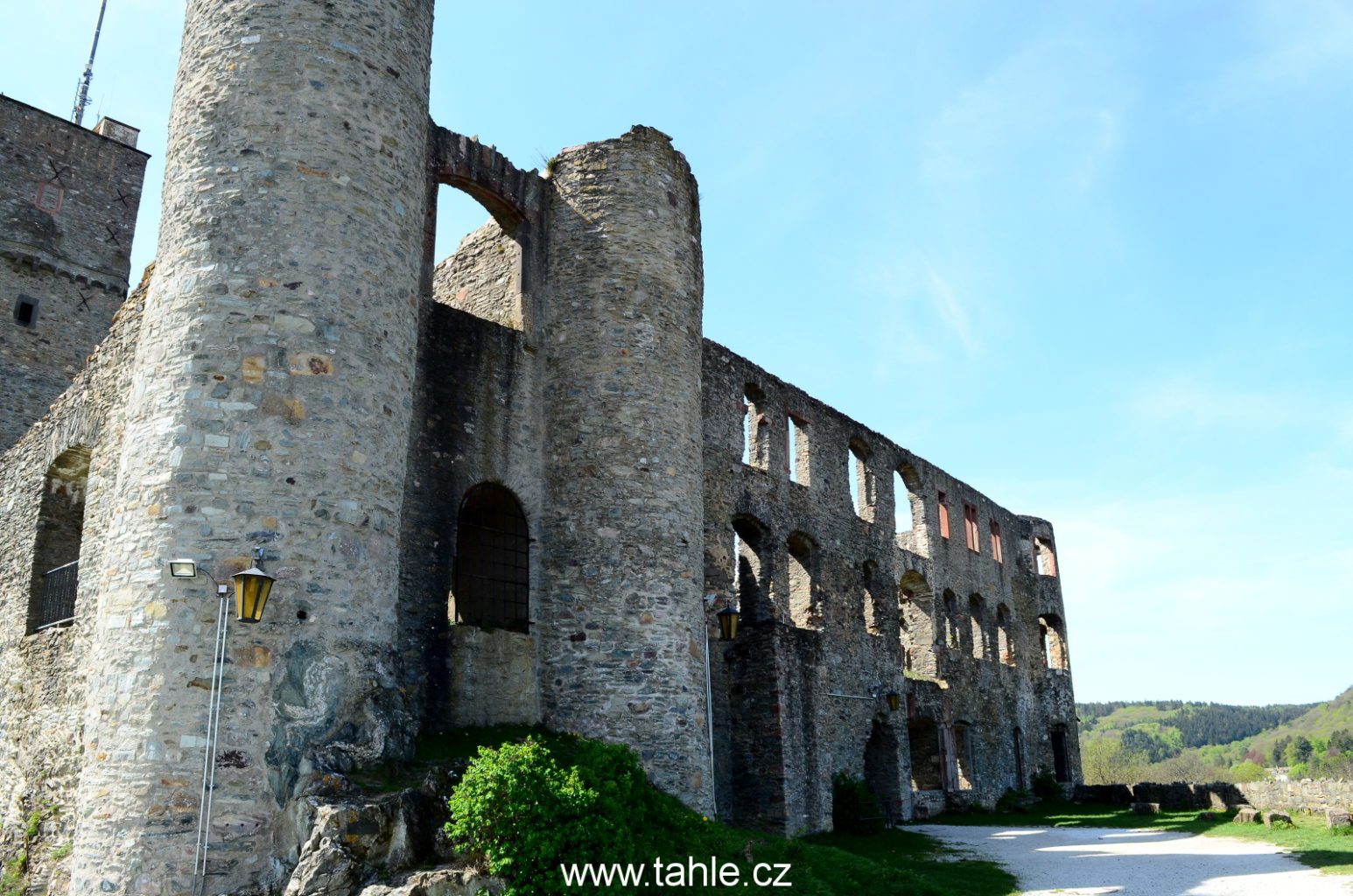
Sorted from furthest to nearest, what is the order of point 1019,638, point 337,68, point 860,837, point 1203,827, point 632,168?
1. point 1019,638
2. point 1203,827
3. point 860,837
4. point 632,168
5. point 337,68

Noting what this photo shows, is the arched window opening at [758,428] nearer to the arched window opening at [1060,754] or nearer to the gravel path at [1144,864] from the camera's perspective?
the gravel path at [1144,864]

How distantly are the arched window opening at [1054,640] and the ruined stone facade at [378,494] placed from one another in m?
15.8

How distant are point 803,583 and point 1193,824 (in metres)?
9.01

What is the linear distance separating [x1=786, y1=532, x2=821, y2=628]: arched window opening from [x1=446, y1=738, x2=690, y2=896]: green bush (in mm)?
12633

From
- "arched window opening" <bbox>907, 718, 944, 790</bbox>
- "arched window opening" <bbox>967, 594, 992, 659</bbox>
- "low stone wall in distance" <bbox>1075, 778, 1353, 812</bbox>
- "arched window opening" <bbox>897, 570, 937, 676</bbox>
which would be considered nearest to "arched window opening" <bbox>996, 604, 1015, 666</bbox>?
"arched window opening" <bbox>967, 594, 992, 659</bbox>

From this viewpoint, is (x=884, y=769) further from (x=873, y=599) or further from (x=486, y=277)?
(x=486, y=277)

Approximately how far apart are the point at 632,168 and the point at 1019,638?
21.9m

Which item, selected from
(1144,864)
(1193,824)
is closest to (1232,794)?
(1193,824)

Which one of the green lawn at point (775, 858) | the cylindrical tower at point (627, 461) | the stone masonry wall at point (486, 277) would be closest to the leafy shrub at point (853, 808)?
the green lawn at point (775, 858)

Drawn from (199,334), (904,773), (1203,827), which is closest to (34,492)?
(199,334)

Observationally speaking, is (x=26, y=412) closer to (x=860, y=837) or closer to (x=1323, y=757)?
(x=860, y=837)

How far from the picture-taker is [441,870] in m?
8.08

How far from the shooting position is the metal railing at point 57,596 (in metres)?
14.4

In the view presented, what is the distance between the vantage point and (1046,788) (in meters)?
29.4
